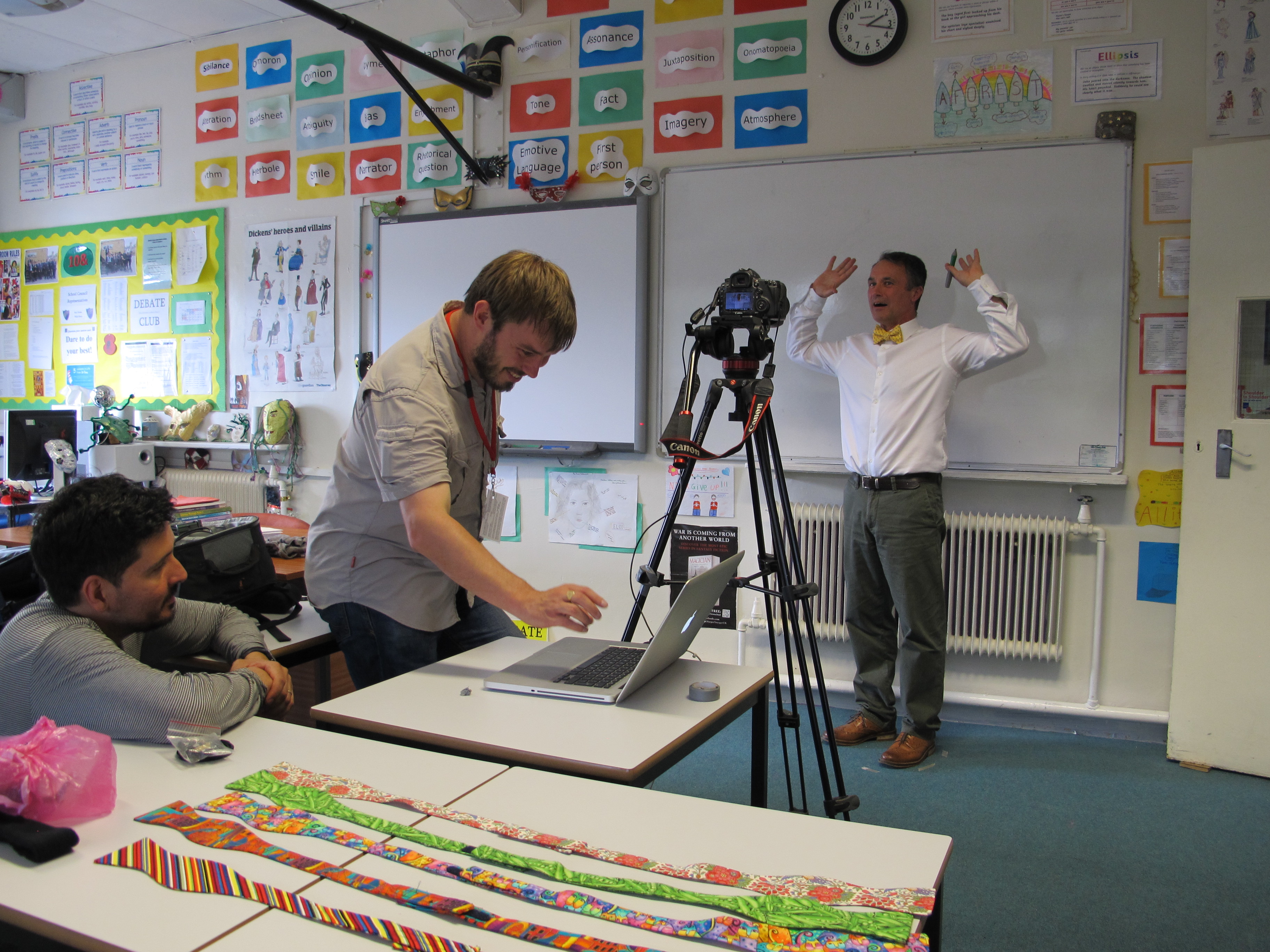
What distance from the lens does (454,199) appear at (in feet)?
13.0

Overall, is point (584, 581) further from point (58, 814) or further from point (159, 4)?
point (159, 4)

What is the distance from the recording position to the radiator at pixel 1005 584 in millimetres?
3131

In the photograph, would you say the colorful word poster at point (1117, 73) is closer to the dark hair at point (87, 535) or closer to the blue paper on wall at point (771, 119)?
the blue paper on wall at point (771, 119)

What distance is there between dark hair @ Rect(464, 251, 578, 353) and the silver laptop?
57cm

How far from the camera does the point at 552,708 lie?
1.52 meters

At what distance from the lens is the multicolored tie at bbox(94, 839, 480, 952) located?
0.85 meters

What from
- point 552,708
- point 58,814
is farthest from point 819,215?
point 58,814

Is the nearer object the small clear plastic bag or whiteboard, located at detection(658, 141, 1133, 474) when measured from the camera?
the small clear plastic bag

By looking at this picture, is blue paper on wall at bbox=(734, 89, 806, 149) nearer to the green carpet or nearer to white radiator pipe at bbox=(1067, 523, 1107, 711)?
white radiator pipe at bbox=(1067, 523, 1107, 711)

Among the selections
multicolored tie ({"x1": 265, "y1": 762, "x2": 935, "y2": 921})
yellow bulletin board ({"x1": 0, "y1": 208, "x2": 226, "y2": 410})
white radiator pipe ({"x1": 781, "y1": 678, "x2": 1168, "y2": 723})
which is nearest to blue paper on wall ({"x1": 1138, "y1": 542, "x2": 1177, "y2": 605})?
white radiator pipe ({"x1": 781, "y1": 678, "x2": 1168, "y2": 723})

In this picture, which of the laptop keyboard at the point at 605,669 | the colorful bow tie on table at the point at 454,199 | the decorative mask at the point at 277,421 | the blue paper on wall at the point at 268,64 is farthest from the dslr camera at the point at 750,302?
the blue paper on wall at the point at 268,64

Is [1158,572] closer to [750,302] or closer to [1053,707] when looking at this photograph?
[1053,707]

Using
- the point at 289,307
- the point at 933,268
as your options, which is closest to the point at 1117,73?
the point at 933,268

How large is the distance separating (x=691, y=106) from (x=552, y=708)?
281cm
